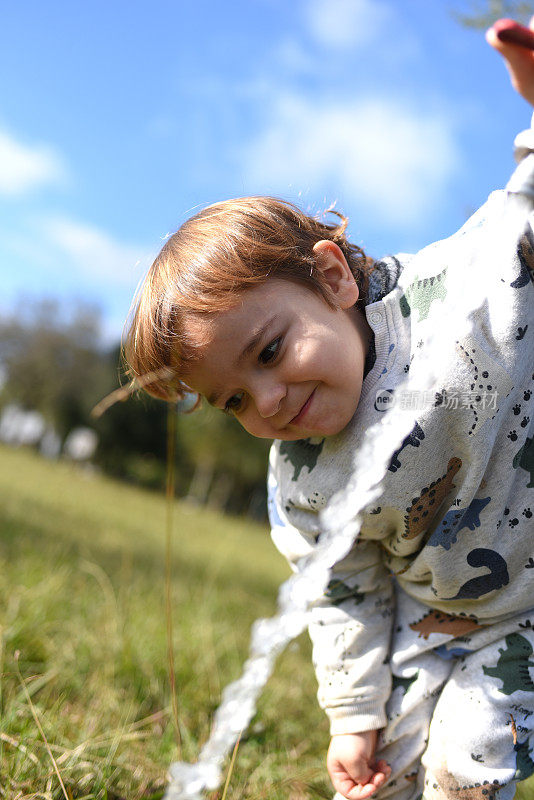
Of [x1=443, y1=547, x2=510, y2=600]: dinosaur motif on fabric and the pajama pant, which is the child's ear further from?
the pajama pant

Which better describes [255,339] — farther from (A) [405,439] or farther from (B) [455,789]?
(B) [455,789]

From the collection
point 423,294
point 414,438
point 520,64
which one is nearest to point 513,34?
point 520,64

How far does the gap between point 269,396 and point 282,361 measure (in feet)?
0.25

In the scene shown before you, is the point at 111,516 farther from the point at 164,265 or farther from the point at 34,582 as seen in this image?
the point at 164,265

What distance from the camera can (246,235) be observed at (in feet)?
5.22

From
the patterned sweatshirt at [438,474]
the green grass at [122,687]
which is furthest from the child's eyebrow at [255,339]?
the green grass at [122,687]

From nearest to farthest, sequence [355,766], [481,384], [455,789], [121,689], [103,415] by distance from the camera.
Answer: [481,384], [455,789], [355,766], [121,689], [103,415]

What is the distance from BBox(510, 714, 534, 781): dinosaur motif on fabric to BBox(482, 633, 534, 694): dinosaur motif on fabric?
0.23 feet

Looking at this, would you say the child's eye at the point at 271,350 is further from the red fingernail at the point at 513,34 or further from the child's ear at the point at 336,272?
the red fingernail at the point at 513,34

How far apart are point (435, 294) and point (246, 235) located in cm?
43

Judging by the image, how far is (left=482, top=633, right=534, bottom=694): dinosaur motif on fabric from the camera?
1.55m

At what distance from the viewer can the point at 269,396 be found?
57.7 inches

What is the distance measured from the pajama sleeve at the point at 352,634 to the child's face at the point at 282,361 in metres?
0.36

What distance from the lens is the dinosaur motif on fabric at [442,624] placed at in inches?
66.2
